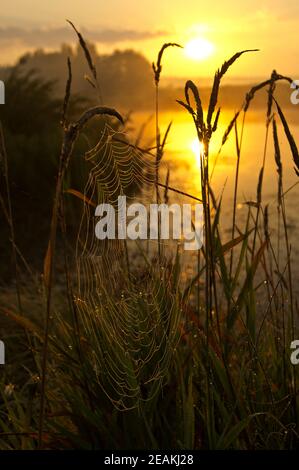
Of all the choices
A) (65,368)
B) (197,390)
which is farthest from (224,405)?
(65,368)

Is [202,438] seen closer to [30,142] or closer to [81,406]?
[81,406]

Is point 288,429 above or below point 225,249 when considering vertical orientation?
below

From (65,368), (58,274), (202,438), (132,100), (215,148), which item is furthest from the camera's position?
Answer: (132,100)

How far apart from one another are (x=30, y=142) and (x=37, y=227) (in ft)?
2.81

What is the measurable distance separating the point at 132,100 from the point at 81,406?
21.7 metres

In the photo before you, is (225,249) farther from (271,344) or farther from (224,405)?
(271,344)

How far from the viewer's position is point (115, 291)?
2.45 metres

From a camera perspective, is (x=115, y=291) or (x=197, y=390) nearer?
(x=197, y=390)

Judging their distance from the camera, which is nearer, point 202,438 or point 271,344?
point 202,438

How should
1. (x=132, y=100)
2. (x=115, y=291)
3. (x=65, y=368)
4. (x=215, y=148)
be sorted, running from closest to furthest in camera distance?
(x=65, y=368)
(x=115, y=291)
(x=215, y=148)
(x=132, y=100)

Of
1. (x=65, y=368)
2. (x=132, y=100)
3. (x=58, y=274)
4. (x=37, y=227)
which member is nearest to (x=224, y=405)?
(x=65, y=368)

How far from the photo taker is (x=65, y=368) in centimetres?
228

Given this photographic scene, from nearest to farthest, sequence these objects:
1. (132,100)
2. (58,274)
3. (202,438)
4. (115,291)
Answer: (202,438) < (115,291) < (58,274) < (132,100)
